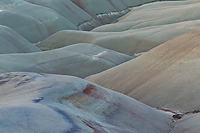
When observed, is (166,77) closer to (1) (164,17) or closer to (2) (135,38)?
(2) (135,38)

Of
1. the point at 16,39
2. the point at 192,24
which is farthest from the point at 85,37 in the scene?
the point at 192,24

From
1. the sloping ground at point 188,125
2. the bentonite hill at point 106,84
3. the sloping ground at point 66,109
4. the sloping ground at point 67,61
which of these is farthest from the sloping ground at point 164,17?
Result: the sloping ground at point 66,109

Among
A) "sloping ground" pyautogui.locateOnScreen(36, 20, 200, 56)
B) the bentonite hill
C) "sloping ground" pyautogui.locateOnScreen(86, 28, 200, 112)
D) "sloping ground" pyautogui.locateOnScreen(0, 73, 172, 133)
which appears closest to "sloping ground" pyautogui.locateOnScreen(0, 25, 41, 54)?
the bentonite hill

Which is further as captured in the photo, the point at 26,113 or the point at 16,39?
the point at 16,39

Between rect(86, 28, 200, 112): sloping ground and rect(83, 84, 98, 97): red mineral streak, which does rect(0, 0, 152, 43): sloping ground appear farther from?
rect(83, 84, 98, 97): red mineral streak

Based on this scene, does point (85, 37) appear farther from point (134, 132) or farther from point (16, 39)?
point (134, 132)

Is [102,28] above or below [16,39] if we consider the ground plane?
above

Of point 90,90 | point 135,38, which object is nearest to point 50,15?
point 135,38
